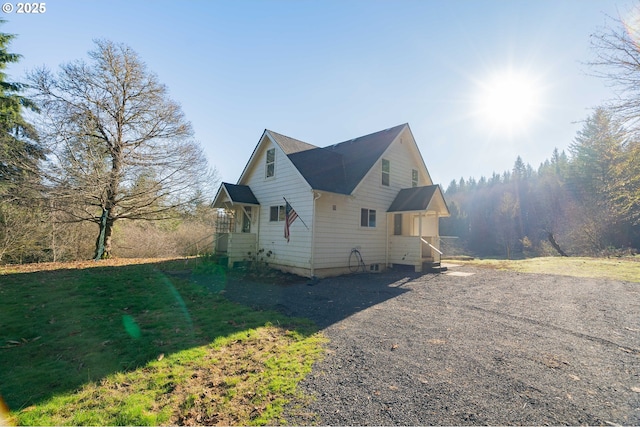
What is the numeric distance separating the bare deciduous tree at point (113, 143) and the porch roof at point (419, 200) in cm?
1210

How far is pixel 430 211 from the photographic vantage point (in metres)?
14.1

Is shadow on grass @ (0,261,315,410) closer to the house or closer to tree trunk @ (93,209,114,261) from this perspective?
the house

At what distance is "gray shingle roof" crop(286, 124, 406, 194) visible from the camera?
39.8ft

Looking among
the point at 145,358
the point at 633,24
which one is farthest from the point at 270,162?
the point at 633,24

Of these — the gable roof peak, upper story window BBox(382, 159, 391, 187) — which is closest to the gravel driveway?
upper story window BBox(382, 159, 391, 187)

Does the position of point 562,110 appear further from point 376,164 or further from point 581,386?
point 581,386

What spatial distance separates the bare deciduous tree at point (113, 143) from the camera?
Answer: 13508mm

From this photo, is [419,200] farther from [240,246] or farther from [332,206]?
[240,246]

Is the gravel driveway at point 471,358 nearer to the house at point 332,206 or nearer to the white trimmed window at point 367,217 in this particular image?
the house at point 332,206

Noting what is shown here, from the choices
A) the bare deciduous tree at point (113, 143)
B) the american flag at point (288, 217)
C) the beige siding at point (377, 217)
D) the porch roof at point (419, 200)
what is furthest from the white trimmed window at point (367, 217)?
the bare deciduous tree at point (113, 143)

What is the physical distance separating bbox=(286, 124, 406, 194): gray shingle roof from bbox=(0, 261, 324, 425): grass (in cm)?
671

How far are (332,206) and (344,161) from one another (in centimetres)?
442

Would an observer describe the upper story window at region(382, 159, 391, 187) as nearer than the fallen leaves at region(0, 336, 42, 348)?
No

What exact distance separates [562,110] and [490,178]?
246ft
